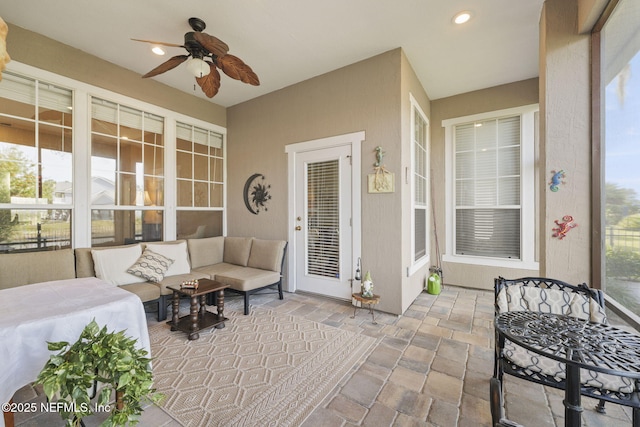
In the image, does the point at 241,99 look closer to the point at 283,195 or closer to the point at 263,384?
the point at 283,195

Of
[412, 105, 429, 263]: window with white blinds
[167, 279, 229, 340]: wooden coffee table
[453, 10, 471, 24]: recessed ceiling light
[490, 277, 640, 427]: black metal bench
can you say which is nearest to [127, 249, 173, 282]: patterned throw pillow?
[167, 279, 229, 340]: wooden coffee table

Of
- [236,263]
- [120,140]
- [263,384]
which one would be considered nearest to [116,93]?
[120,140]

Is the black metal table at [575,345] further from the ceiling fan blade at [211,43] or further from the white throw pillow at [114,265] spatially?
the white throw pillow at [114,265]

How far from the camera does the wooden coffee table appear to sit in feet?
8.57

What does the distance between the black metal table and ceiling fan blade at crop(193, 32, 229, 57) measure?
9.78 ft

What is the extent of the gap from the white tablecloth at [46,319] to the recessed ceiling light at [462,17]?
381cm

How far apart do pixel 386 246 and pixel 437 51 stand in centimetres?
249

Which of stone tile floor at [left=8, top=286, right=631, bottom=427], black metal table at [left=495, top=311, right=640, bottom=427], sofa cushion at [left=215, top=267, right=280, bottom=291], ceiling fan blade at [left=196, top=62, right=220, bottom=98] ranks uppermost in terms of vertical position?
ceiling fan blade at [left=196, top=62, right=220, bottom=98]

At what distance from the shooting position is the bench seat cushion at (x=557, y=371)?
1.25 m

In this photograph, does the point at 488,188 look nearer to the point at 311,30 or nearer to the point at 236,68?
the point at 311,30

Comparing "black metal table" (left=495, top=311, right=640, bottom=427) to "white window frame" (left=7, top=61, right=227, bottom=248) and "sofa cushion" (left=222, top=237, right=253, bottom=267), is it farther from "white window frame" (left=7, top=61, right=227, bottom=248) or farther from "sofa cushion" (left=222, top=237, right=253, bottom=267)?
"white window frame" (left=7, top=61, right=227, bottom=248)

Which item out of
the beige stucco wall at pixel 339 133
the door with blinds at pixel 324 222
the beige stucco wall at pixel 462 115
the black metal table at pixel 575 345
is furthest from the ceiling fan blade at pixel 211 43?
the beige stucco wall at pixel 462 115

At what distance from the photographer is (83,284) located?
6.70 ft

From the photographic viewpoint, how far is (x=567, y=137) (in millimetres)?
2121
